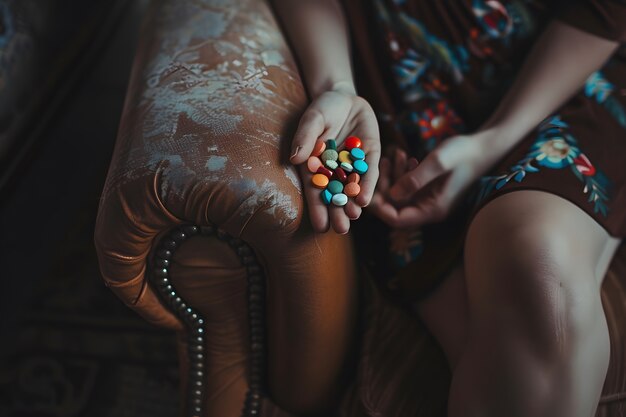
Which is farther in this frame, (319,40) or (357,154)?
(319,40)

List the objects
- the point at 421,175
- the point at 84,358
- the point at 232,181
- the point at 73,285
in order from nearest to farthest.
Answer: the point at 232,181
the point at 421,175
the point at 84,358
the point at 73,285

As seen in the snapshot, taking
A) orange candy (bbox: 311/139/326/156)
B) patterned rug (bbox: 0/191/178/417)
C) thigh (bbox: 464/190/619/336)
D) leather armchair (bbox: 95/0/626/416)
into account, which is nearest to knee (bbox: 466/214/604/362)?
thigh (bbox: 464/190/619/336)

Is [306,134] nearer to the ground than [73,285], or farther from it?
farther from it

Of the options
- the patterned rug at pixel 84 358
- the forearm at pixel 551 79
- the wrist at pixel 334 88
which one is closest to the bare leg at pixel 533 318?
the forearm at pixel 551 79

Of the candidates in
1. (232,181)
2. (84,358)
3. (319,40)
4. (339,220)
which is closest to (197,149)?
(232,181)

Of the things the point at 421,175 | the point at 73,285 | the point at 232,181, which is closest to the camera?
the point at 232,181

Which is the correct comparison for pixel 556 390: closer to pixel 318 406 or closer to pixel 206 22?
pixel 318 406

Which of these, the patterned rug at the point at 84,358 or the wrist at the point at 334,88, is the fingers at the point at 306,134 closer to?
the wrist at the point at 334,88

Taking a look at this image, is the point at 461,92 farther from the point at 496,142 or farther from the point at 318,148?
the point at 318,148
